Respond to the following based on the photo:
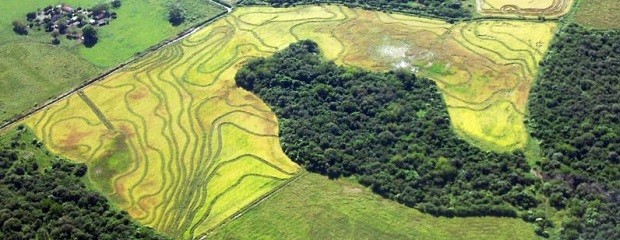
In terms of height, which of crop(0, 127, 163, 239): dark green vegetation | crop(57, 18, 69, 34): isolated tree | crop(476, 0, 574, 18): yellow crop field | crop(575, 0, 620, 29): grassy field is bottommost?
crop(0, 127, 163, 239): dark green vegetation

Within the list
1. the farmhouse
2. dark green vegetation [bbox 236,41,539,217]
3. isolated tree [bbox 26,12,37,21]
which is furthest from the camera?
isolated tree [bbox 26,12,37,21]

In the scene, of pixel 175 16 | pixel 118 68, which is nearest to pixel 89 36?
pixel 118 68

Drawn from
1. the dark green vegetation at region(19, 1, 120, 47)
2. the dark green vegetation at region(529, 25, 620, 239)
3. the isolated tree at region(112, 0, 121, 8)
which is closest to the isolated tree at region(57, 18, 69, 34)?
the dark green vegetation at region(19, 1, 120, 47)

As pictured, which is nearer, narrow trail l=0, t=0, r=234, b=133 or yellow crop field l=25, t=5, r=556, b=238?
yellow crop field l=25, t=5, r=556, b=238

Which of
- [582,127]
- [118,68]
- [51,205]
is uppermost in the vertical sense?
[582,127]

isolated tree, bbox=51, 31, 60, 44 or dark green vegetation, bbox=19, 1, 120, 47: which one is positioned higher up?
dark green vegetation, bbox=19, 1, 120, 47

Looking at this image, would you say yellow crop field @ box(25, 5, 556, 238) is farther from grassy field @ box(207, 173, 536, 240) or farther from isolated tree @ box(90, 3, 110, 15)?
isolated tree @ box(90, 3, 110, 15)

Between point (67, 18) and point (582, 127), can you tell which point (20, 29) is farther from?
point (582, 127)

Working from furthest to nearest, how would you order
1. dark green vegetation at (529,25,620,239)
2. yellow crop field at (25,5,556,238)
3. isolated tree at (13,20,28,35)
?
1. isolated tree at (13,20,28,35)
2. yellow crop field at (25,5,556,238)
3. dark green vegetation at (529,25,620,239)
